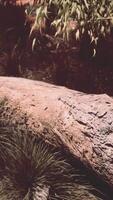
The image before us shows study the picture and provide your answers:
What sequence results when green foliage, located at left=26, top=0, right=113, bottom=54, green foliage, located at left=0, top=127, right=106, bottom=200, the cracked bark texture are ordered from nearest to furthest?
1. the cracked bark texture
2. green foliage, located at left=0, top=127, right=106, bottom=200
3. green foliage, located at left=26, top=0, right=113, bottom=54

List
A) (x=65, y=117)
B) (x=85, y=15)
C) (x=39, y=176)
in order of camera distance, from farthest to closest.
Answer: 1. (x=85, y=15)
2. (x=39, y=176)
3. (x=65, y=117)

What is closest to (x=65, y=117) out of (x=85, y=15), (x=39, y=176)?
(x=39, y=176)

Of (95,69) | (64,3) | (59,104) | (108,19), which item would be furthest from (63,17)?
(59,104)

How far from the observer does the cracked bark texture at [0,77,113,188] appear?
409 cm

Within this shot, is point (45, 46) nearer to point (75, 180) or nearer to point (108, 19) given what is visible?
point (108, 19)

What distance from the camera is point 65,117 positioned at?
443cm

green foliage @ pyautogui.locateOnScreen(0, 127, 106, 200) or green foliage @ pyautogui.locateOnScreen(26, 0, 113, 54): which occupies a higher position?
green foliage @ pyautogui.locateOnScreen(26, 0, 113, 54)

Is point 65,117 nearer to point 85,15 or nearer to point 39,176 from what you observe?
point 39,176

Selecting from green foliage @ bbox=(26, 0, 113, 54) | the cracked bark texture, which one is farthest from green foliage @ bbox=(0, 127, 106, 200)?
green foliage @ bbox=(26, 0, 113, 54)

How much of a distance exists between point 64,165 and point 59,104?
59 centimetres

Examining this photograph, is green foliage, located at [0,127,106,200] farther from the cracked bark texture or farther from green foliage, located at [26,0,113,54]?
green foliage, located at [26,0,113,54]

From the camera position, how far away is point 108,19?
5.54m

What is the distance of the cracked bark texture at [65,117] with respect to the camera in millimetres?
4086

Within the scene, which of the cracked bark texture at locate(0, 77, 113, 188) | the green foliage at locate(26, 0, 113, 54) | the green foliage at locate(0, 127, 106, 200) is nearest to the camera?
the cracked bark texture at locate(0, 77, 113, 188)
